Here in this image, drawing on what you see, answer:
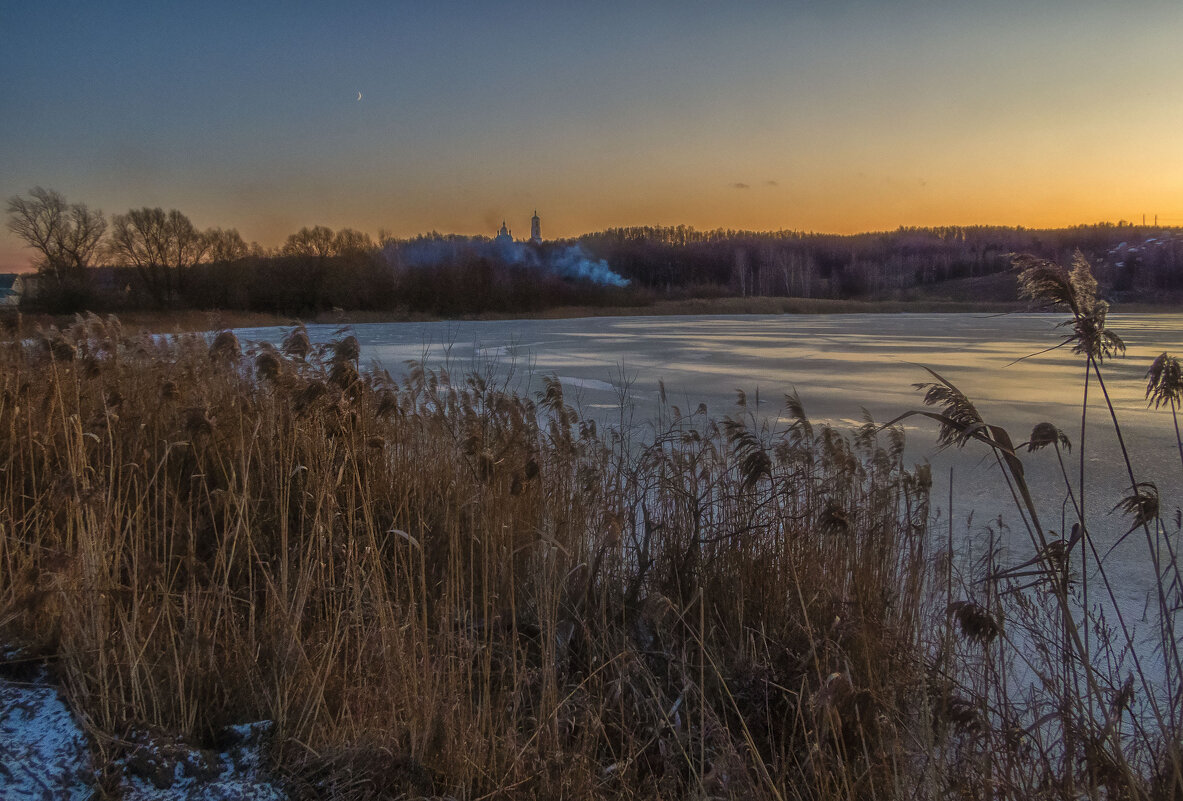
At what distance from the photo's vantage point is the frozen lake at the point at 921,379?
5117mm

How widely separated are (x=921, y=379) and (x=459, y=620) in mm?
10595

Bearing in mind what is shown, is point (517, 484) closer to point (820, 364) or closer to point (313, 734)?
point (313, 734)

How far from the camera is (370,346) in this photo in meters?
18.7

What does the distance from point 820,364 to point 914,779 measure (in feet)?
41.2

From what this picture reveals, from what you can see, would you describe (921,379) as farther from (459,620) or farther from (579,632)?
(459,620)

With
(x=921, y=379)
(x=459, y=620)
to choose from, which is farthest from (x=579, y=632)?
(x=921, y=379)

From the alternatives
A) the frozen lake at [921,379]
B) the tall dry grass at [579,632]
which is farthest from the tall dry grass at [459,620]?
the frozen lake at [921,379]

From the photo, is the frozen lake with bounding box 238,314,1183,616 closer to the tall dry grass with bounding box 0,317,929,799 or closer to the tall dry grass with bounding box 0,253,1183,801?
the tall dry grass with bounding box 0,253,1183,801

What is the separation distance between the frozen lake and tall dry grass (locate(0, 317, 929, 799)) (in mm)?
1065

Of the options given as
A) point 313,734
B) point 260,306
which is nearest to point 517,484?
point 313,734

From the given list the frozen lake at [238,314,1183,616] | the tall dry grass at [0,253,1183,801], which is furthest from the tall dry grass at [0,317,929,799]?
the frozen lake at [238,314,1183,616]

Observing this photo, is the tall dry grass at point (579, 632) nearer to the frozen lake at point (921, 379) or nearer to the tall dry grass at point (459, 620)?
the tall dry grass at point (459, 620)

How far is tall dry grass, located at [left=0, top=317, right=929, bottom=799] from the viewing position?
2201mm

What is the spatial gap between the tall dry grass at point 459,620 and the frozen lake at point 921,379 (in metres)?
1.06
